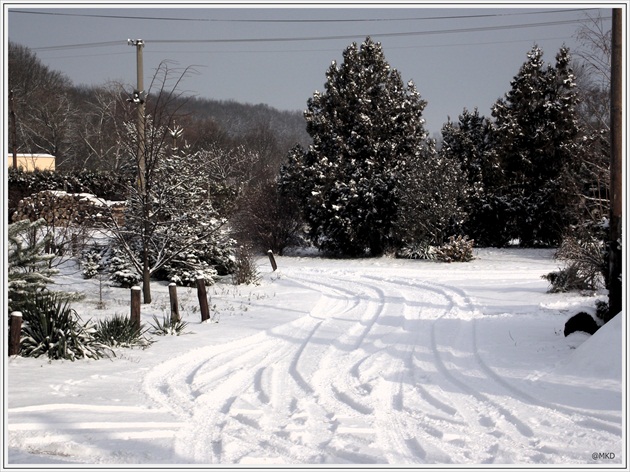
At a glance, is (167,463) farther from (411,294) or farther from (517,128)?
(517,128)

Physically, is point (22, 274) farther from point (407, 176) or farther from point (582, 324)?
point (407, 176)

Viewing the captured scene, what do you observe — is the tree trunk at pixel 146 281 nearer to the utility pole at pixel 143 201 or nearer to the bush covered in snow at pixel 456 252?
the utility pole at pixel 143 201

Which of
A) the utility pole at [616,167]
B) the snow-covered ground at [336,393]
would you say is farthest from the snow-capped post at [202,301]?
the utility pole at [616,167]

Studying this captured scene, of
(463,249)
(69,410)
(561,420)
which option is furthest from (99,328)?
(463,249)

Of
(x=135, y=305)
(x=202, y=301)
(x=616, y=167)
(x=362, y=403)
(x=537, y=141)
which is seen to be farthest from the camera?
(x=537, y=141)

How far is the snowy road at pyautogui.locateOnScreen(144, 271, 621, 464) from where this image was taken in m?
5.21

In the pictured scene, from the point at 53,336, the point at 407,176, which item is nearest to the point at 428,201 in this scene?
the point at 407,176

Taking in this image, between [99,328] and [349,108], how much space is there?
22.4 meters

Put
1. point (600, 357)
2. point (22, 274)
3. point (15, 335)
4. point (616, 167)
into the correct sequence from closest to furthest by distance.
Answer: point (600, 357) → point (15, 335) → point (616, 167) → point (22, 274)

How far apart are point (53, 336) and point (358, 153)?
22.4 meters

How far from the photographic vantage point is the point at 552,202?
30250 millimetres

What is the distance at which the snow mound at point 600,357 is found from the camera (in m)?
7.18

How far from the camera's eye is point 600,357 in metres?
7.49

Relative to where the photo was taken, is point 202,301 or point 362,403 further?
point 202,301
